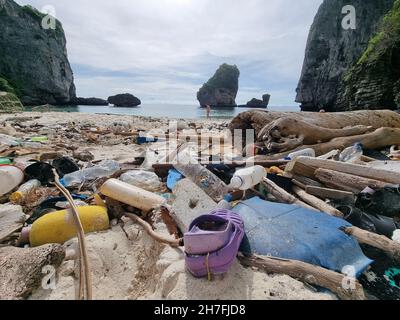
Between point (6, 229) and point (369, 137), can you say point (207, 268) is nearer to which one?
point (6, 229)

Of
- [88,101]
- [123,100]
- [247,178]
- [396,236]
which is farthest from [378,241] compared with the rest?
[123,100]

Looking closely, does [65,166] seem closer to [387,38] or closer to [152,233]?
[152,233]

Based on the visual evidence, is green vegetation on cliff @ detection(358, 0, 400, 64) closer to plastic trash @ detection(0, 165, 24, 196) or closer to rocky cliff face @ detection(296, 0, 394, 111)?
rocky cliff face @ detection(296, 0, 394, 111)

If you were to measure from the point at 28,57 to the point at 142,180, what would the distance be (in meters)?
64.1

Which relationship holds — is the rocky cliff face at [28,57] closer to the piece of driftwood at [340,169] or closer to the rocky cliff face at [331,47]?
the rocky cliff face at [331,47]

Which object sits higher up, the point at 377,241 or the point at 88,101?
the point at 88,101

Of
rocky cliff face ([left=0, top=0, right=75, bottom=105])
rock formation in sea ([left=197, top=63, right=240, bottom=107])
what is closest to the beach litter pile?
rocky cliff face ([left=0, top=0, right=75, bottom=105])

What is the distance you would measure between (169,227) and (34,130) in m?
10.0

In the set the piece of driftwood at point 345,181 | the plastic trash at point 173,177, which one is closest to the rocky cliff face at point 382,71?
the piece of driftwood at point 345,181

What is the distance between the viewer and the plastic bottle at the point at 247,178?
124 inches

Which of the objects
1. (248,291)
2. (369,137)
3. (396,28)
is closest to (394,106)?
(396,28)

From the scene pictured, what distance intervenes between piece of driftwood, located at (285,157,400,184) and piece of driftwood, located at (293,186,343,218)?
1.83 feet

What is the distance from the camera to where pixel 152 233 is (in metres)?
2.32

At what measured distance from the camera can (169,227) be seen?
2.49 m
